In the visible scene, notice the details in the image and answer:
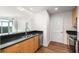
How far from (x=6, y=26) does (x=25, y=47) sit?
570mm

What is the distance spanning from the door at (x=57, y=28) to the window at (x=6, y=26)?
843 mm

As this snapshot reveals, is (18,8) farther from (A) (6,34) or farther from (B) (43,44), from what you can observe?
(B) (43,44)

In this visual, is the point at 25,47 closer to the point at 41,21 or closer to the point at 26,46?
the point at 26,46

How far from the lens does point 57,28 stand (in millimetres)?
1883

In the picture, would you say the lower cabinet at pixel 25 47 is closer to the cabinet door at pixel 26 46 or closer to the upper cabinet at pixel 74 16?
the cabinet door at pixel 26 46

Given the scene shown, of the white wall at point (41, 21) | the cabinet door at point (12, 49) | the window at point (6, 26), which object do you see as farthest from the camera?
the white wall at point (41, 21)

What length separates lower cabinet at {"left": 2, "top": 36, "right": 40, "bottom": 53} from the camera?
1581 millimetres

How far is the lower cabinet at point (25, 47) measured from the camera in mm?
1581

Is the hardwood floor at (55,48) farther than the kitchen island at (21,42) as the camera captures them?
Yes

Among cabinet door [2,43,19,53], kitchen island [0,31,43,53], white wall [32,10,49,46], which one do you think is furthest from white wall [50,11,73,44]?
cabinet door [2,43,19,53]

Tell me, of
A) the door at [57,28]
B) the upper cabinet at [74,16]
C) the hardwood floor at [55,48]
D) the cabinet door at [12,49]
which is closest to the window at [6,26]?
the cabinet door at [12,49]

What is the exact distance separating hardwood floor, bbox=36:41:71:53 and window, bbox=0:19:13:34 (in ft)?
2.43

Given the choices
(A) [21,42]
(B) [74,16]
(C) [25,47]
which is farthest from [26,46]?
(B) [74,16]

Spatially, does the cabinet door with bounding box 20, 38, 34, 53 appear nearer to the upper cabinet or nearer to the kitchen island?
the kitchen island
